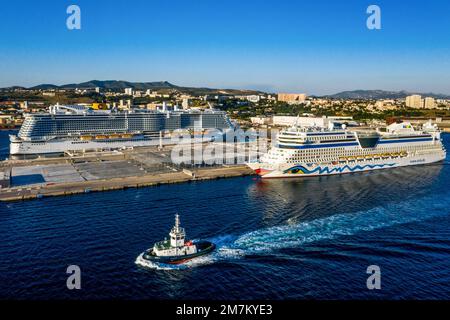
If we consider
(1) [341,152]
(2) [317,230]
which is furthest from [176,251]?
(1) [341,152]

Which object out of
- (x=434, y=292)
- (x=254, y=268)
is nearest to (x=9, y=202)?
(x=254, y=268)

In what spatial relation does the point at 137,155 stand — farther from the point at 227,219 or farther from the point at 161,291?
the point at 161,291

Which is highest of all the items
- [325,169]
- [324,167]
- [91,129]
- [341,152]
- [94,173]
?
[91,129]

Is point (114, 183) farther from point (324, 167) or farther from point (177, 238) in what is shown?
point (324, 167)

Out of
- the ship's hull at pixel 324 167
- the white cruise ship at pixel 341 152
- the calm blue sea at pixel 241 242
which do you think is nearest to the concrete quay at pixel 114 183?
the calm blue sea at pixel 241 242

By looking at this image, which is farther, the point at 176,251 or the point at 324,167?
the point at 324,167

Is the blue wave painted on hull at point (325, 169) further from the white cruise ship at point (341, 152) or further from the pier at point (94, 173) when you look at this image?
the pier at point (94, 173)
